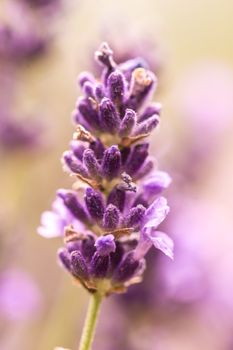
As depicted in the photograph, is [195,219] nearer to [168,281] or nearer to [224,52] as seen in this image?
[168,281]

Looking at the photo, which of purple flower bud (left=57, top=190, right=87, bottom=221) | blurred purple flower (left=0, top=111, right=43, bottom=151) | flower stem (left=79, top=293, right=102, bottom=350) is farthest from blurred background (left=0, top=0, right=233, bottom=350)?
flower stem (left=79, top=293, right=102, bottom=350)

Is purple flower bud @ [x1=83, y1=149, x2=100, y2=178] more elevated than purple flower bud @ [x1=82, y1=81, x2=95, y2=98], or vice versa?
purple flower bud @ [x1=82, y1=81, x2=95, y2=98]

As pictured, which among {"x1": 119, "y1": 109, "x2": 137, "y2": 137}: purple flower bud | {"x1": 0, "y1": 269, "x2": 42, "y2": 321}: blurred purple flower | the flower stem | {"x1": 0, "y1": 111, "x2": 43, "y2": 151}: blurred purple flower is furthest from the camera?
{"x1": 0, "y1": 111, "x2": 43, "y2": 151}: blurred purple flower

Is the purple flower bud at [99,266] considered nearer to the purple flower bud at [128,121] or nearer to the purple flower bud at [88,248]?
the purple flower bud at [88,248]

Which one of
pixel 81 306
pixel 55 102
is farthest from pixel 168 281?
pixel 55 102

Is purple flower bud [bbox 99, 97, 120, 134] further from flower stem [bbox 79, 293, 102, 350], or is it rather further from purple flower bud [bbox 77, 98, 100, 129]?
flower stem [bbox 79, 293, 102, 350]

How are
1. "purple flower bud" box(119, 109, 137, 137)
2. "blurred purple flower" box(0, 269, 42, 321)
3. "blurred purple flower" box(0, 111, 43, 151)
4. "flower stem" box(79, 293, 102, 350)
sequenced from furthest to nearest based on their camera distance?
1. "blurred purple flower" box(0, 111, 43, 151)
2. "blurred purple flower" box(0, 269, 42, 321)
3. "purple flower bud" box(119, 109, 137, 137)
4. "flower stem" box(79, 293, 102, 350)

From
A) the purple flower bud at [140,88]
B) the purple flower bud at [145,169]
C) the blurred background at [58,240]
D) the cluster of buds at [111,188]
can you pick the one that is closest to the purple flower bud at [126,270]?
the cluster of buds at [111,188]

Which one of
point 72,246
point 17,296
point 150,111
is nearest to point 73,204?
point 72,246
